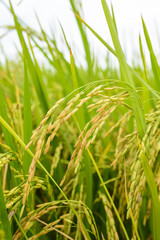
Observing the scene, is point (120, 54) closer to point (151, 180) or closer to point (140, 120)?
point (140, 120)

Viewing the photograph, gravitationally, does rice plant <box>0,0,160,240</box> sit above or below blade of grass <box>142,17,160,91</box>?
below

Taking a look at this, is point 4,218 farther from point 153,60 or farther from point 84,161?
point 153,60

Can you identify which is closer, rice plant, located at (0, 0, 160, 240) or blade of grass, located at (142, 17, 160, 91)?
rice plant, located at (0, 0, 160, 240)

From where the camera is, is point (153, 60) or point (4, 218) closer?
point (4, 218)

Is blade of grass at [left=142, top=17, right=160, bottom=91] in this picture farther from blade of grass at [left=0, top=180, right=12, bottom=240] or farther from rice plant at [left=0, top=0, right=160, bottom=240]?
blade of grass at [left=0, top=180, right=12, bottom=240]

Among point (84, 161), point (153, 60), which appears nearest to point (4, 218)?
point (84, 161)

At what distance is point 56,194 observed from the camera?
101 centimetres

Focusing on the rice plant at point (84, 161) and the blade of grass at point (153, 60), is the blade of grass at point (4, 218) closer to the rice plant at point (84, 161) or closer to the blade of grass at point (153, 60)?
the rice plant at point (84, 161)

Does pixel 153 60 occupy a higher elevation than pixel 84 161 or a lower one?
higher

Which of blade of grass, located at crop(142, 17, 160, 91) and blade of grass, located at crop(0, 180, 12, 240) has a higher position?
blade of grass, located at crop(142, 17, 160, 91)

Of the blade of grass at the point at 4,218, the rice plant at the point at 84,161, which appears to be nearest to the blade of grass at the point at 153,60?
the rice plant at the point at 84,161

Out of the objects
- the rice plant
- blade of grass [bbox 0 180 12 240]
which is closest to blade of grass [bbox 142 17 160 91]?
the rice plant

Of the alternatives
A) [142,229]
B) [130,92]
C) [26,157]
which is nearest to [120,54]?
[130,92]

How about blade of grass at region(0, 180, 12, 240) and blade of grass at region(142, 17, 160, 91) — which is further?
blade of grass at region(142, 17, 160, 91)
